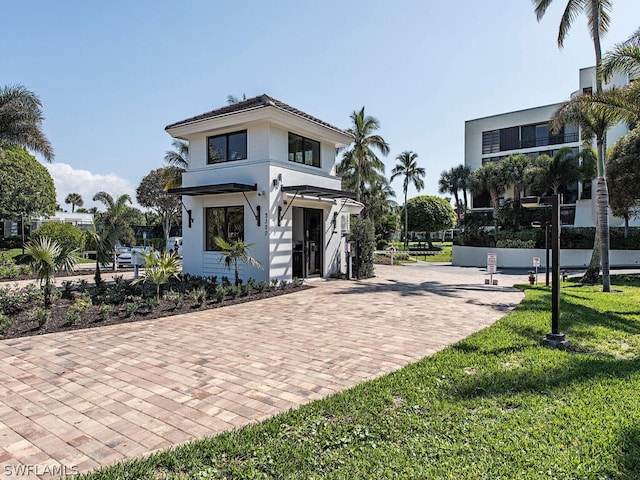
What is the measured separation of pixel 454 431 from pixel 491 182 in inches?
1298

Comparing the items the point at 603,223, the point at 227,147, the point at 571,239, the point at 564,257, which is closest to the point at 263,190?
the point at 227,147

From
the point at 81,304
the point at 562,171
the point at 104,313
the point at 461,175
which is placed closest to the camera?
the point at 104,313

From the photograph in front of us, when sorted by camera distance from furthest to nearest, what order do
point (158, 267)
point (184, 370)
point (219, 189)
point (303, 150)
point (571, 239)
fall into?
point (571, 239) → point (303, 150) → point (219, 189) → point (158, 267) → point (184, 370)

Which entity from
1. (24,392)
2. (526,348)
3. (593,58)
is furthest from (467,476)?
(593,58)

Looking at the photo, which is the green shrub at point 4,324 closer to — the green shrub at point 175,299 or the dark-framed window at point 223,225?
the green shrub at point 175,299

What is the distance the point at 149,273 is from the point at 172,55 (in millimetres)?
7400

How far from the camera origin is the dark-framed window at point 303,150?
13.6 metres

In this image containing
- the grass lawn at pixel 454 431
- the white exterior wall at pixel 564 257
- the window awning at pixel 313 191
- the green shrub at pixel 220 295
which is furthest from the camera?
the white exterior wall at pixel 564 257

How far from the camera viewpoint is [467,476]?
271 centimetres

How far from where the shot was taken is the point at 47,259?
8.09 m

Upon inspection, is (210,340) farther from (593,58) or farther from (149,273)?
(593,58)

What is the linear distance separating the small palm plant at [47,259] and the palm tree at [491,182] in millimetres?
31838

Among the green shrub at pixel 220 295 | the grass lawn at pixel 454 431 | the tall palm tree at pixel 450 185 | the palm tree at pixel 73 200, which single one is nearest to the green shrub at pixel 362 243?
the green shrub at pixel 220 295

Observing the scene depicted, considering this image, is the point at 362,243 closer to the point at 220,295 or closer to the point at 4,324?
the point at 220,295
